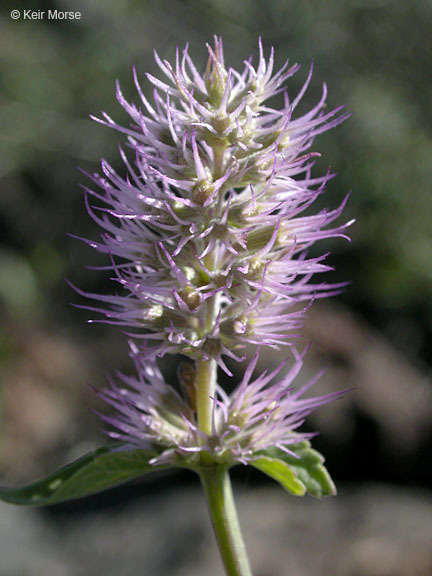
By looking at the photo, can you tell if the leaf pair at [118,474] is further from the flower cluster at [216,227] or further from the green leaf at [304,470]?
the flower cluster at [216,227]

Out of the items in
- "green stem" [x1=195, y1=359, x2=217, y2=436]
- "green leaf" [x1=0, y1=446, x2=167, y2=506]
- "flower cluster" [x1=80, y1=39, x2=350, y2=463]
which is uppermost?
"flower cluster" [x1=80, y1=39, x2=350, y2=463]

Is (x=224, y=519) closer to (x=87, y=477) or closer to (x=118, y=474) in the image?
(x=118, y=474)

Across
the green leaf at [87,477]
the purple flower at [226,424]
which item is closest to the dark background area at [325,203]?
the green leaf at [87,477]

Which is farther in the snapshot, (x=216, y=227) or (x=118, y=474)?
(x=118, y=474)

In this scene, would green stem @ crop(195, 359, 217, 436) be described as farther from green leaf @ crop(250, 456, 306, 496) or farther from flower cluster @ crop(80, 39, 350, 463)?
green leaf @ crop(250, 456, 306, 496)

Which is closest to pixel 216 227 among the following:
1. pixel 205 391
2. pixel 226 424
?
pixel 205 391

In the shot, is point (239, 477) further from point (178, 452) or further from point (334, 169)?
point (178, 452)

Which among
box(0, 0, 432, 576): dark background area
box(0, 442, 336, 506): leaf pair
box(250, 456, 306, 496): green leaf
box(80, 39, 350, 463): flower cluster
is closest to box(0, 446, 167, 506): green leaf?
box(0, 442, 336, 506): leaf pair

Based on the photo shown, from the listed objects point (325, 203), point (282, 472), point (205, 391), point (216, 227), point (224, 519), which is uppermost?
point (325, 203)
